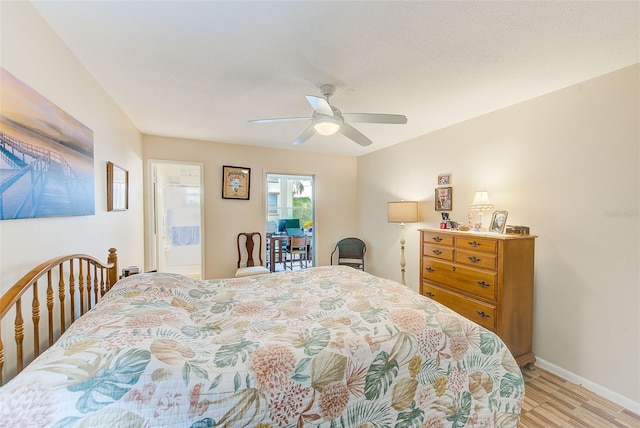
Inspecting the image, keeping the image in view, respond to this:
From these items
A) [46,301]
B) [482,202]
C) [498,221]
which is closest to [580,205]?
[498,221]

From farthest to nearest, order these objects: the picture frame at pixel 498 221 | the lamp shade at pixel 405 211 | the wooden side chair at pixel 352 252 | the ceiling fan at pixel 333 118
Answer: the wooden side chair at pixel 352 252
the lamp shade at pixel 405 211
the picture frame at pixel 498 221
the ceiling fan at pixel 333 118

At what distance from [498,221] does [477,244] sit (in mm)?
417

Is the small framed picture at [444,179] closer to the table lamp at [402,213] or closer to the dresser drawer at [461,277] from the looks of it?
the table lamp at [402,213]

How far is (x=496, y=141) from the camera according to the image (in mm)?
2748

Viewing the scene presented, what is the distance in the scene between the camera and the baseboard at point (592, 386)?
187cm

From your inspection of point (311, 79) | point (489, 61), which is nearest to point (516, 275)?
point (489, 61)

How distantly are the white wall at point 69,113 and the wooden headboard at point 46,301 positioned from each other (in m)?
0.08

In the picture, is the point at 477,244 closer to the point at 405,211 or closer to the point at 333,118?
the point at 405,211

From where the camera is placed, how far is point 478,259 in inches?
94.3

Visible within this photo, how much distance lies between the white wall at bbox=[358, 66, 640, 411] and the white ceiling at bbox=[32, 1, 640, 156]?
0.25 meters

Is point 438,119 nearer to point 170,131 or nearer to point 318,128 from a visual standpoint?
point 318,128

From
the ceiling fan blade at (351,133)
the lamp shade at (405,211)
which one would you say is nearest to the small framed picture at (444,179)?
the lamp shade at (405,211)

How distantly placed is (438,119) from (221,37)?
7.92 ft

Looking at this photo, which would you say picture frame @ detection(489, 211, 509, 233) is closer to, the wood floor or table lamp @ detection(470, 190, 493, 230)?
table lamp @ detection(470, 190, 493, 230)
